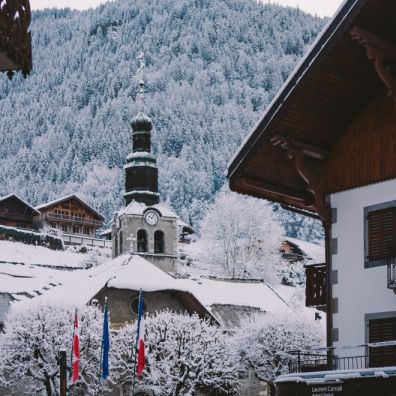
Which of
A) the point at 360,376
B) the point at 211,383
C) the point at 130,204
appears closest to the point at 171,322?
the point at 211,383

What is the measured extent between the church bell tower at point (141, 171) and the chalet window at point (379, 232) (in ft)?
227

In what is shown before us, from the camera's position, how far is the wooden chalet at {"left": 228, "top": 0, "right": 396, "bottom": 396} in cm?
1777

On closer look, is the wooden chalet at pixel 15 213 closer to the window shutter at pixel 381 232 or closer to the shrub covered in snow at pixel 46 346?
the shrub covered in snow at pixel 46 346

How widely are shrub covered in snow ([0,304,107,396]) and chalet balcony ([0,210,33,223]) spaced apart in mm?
90100

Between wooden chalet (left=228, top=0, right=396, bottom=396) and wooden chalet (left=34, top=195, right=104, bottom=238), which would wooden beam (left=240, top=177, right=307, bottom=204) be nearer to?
wooden chalet (left=228, top=0, right=396, bottom=396)

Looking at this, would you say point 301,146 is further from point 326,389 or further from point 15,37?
point 15,37

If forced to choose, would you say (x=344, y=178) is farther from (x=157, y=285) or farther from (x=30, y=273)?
(x=30, y=273)

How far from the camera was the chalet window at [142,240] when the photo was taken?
87000 mm

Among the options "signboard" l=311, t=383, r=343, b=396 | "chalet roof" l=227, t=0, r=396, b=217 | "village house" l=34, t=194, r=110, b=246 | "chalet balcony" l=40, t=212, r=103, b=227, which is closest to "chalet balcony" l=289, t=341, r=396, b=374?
"signboard" l=311, t=383, r=343, b=396

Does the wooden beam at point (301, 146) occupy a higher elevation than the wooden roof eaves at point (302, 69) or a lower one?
lower

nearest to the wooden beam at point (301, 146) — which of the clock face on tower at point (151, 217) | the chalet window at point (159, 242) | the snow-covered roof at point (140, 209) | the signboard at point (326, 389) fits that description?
the signboard at point (326, 389)

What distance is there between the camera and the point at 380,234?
1881cm

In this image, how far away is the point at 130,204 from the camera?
88.0 metres

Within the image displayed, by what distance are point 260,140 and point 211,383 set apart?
35.4 metres
